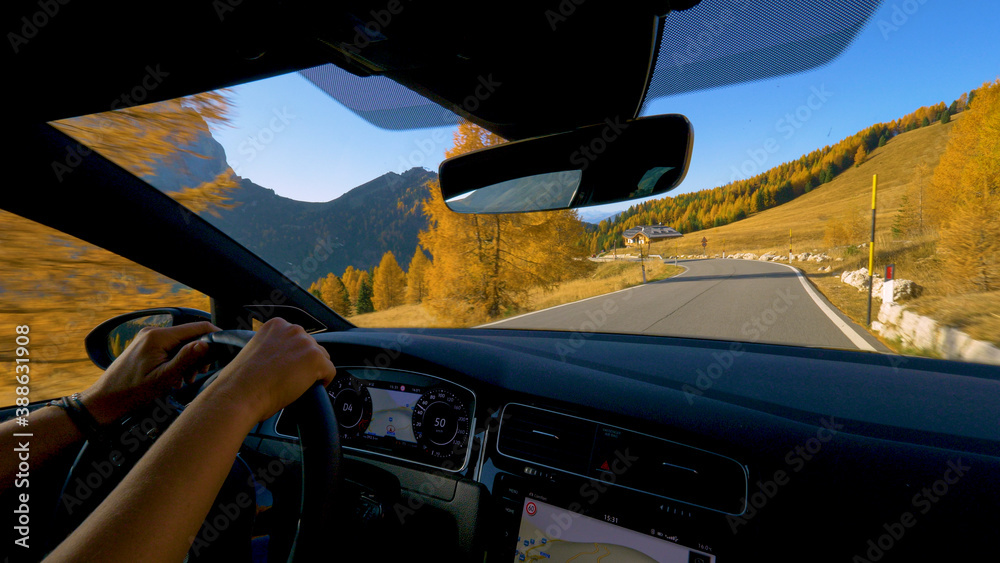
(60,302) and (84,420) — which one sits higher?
(60,302)

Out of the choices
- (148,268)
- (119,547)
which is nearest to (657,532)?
(119,547)

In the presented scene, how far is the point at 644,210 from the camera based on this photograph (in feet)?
9.14

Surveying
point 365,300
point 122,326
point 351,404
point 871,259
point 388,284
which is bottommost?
point 351,404

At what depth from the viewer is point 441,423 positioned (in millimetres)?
2080

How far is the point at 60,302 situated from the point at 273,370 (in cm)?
281

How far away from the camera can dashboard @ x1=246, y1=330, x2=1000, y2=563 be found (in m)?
1.39

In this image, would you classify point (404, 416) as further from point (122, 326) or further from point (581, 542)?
point (122, 326)

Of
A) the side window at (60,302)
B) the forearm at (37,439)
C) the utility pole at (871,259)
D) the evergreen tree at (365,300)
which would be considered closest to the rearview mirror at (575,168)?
the evergreen tree at (365,300)

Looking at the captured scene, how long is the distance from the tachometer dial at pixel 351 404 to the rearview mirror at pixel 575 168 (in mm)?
1273

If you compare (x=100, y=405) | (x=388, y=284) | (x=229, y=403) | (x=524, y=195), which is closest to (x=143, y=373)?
(x=100, y=405)

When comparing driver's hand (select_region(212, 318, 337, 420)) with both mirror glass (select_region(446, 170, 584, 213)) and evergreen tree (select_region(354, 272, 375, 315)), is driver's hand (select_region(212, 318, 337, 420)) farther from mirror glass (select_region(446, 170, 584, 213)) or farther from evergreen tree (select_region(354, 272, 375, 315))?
evergreen tree (select_region(354, 272, 375, 315))

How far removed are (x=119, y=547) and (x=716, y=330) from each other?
3.26m

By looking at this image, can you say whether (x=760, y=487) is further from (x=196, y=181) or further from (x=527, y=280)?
(x=527, y=280)

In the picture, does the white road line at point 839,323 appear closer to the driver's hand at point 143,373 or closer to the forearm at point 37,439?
the driver's hand at point 143,373
